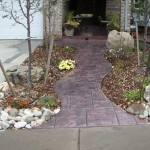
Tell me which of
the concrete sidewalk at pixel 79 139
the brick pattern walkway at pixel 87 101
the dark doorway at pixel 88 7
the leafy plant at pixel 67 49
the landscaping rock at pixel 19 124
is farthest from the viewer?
the dark doorway at pixel 88 7

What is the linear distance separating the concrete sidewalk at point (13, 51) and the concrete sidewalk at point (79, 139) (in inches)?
115

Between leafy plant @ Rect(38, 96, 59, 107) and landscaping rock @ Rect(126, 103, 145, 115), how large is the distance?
1218 millimetres

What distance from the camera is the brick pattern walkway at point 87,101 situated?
584 centimetres

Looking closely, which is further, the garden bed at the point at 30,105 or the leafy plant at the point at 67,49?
the leafy plant at the point at 67,49

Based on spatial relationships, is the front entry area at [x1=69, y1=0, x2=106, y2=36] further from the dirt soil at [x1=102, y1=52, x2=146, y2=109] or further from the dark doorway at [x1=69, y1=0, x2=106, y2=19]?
the dirt soil at [x1=102, y1=52, x2=146, y2=109]

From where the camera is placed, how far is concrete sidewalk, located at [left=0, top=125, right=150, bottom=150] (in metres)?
5.00

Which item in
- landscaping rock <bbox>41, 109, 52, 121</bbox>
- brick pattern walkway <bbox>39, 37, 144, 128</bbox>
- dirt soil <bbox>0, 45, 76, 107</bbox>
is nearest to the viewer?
brick pattern walkway <bbox>39, 37, 144, 128</bbox>

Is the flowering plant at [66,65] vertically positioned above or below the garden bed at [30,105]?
above

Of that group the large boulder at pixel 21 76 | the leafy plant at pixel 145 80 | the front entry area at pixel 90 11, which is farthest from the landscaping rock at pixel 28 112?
the front entry area at pixel 90 11

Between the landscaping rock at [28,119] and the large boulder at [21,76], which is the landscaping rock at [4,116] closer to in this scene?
the landscaping rock at [28,119]

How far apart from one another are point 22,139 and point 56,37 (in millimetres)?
7453

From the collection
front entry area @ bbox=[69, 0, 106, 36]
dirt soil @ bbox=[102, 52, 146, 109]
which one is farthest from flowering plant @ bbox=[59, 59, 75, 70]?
front entry area @ bbox=[69, 0, 106, 36]

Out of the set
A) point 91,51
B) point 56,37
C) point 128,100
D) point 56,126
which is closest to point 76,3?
point 56,37

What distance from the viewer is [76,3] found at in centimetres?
1520
